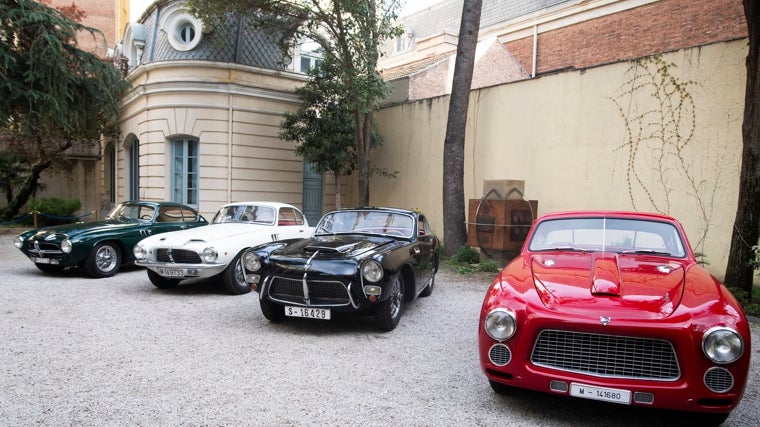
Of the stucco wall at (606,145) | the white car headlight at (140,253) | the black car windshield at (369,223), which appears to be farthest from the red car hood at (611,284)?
the white car headlight at (140,253)

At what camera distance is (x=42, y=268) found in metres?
8.80

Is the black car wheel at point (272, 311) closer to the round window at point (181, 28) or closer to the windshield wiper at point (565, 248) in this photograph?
the windshield wiper at point (565, 248)

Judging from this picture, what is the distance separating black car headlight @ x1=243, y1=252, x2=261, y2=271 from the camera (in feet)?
18.3

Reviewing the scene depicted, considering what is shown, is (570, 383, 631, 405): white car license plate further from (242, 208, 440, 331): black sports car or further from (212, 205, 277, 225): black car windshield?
(212, 205, 277, 225): black car windshield

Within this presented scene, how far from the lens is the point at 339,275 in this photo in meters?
5.02

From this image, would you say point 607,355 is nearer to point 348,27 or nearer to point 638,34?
point 348,27

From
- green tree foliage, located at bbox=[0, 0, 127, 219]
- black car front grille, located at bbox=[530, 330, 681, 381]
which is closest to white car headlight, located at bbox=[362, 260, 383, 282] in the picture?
black car front grille, located at bbox=[530, 330, 681, 381]

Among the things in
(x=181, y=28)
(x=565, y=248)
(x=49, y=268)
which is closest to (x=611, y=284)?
(x=565, y=248)

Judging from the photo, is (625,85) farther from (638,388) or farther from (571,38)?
(571,38)

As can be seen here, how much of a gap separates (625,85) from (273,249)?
8.02 metres

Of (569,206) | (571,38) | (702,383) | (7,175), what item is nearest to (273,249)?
(702,383)

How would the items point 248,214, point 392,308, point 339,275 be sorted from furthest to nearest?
point 248,214 → point 392,308 → point 339,275

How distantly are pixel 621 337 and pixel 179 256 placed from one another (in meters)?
6.01

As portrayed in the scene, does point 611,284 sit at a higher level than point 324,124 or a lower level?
lower
